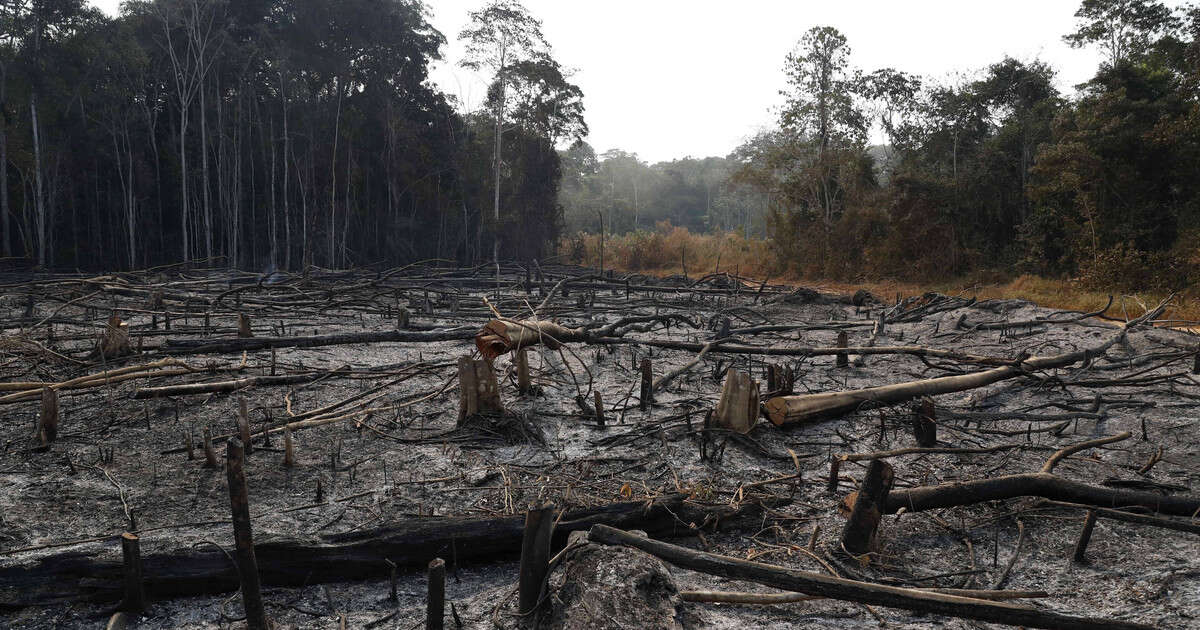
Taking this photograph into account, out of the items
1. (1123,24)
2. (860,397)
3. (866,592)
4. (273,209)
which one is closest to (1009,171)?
(1123,24)

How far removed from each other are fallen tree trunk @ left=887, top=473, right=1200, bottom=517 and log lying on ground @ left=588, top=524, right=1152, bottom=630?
40.5 inches

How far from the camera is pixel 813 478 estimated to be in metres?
4.17

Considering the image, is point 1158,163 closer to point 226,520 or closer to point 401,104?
point 226,520

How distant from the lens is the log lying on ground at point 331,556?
2629 millimetres

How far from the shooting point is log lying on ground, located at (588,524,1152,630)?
203cm

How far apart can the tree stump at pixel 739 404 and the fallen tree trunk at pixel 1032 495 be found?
55.8 inches

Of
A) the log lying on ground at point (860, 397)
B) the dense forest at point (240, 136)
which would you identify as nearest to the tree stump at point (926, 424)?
the log lying on ground at point (860, 397)

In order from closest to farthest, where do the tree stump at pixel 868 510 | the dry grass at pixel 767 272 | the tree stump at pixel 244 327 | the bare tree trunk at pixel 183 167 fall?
the tree stump at pixel 868 510 → the tree stump at pixel 244 327 → the dry grass at pixel 767 272 → the bare tree trunk at pixel 183 167

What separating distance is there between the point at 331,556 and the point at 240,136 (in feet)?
78.7

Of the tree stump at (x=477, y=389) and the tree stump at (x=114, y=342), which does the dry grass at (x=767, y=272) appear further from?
the tree stump at (x=114, y=342)

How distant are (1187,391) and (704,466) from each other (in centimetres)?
512

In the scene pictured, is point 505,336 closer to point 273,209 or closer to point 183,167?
point 273,209

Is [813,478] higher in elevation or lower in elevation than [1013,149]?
lower

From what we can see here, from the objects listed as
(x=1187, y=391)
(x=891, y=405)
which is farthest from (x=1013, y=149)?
(x=891, y=405)
